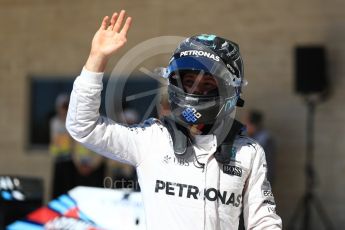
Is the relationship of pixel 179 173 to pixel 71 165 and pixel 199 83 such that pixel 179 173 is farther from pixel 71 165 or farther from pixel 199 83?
pixel 71 165

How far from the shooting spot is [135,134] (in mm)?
3107

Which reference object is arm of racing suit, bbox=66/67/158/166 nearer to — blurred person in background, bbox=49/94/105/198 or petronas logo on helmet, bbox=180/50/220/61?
petronas logo on helmet, bbox=180/50/220/61

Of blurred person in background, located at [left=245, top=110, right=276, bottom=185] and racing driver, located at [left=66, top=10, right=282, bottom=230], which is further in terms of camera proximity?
blurred person in background, located at [left=245, top=110, right=276, bottom=185]

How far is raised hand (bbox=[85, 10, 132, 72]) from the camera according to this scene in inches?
115

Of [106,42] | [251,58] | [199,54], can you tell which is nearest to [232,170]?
[199,54]

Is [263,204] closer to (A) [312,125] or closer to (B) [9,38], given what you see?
(A) [312,125]

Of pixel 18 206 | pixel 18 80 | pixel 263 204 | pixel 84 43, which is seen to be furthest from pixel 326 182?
pixel 263 204

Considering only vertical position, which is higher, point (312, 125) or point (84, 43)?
point (84, 43)

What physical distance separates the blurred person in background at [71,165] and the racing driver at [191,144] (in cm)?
539

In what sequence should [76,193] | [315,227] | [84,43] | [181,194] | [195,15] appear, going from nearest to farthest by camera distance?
[181,194] → [76,193] → [315,227] → [195,15] → [84,43]

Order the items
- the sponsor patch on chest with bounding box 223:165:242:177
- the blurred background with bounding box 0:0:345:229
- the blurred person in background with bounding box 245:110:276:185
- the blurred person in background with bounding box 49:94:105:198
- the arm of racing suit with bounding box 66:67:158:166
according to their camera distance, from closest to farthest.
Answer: the arm of racing suit with bounding box 66:67:158:166 < the sponsor patch on chest with bounding box 223:165:242:177 < the blurred person in background with bounding box 49:94:105:198 < the blurred person in background with bounding box 245:110:276:185 < the blurred background with bounding box 0:0:345:229

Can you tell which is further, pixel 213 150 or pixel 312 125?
pixel 312 125

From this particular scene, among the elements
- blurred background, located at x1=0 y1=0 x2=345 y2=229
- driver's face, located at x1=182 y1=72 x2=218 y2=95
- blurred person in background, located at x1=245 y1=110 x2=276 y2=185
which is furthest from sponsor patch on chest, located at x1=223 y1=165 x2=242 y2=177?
blurred person in background, located at x1=245 y1=110 x2=276 y2=185

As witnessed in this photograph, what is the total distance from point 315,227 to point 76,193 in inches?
231
